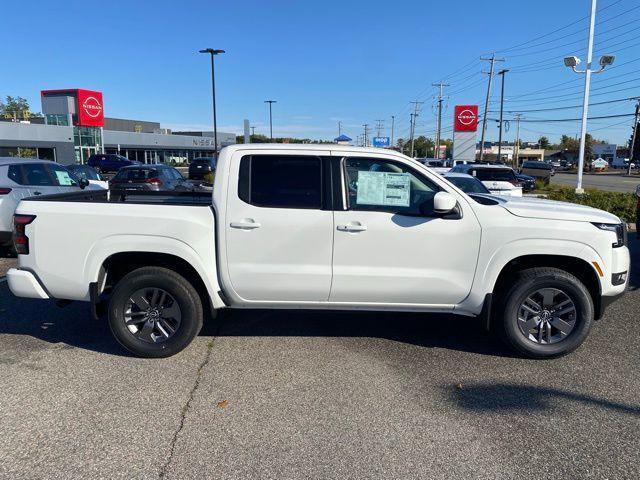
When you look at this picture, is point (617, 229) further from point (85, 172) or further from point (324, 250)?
point (85, 172)

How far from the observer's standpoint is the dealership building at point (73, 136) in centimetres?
4397

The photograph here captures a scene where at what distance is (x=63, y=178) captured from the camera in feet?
31.3

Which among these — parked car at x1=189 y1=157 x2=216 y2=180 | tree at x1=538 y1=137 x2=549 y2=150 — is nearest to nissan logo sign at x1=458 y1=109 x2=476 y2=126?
parked car at x1=189 y1=157 x2=216 y2=180

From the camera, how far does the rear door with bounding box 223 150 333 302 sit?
173 inches

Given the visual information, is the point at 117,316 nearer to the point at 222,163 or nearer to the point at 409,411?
the point at 222,163

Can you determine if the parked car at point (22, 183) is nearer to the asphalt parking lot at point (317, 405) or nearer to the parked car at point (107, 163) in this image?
the asphalt parking lot at point (317, 405)

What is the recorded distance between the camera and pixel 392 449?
3209 mm

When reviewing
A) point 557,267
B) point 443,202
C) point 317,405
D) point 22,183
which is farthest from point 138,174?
point 557,267

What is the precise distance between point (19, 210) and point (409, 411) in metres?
3.69

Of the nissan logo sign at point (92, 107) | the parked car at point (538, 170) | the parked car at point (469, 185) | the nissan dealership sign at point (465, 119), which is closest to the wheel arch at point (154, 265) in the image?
the parked car at point (469, 185)

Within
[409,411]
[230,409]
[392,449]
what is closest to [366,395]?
[409,411]

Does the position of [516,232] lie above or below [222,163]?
below

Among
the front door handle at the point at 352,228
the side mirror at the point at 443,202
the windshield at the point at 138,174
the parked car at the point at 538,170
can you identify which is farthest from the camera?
the parked car at the point at 538,170

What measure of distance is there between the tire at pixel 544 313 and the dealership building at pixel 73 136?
46.8 m
